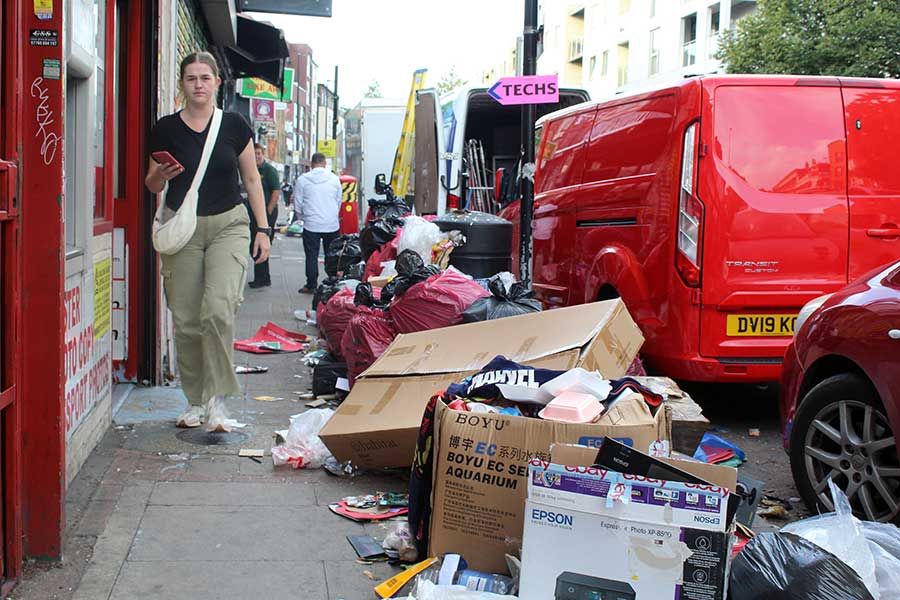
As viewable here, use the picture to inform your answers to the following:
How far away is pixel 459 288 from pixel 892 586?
370 cm

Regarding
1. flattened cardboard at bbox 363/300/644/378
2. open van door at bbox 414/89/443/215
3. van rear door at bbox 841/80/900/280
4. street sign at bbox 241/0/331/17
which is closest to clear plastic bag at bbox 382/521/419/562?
flattened cardboard at bbox 363/300/644/378

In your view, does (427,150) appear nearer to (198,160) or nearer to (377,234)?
(377,234)

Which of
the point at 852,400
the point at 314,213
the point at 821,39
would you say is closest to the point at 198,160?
the point at 852,400

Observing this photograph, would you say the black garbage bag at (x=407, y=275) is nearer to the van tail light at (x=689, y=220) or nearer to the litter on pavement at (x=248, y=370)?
the litter on pavement at (x=248, y=370)

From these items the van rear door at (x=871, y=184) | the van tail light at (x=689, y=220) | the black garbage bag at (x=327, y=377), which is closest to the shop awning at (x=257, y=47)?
the black garbage bag at (x=327, y=377)

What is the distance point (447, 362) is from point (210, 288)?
137 centimetres

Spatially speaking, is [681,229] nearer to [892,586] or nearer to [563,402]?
[563,402]

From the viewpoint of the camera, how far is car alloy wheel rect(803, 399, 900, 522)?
159 inches

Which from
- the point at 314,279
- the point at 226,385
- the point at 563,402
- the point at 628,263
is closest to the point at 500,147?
the point at 314,279

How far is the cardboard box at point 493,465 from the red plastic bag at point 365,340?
103 inches

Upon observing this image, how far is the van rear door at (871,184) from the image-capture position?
6.02m

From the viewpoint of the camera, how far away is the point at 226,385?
543 centimetres

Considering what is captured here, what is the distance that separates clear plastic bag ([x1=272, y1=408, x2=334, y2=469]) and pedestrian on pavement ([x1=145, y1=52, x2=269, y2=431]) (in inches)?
17.9

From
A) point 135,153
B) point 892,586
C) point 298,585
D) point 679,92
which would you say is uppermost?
point 679,92
